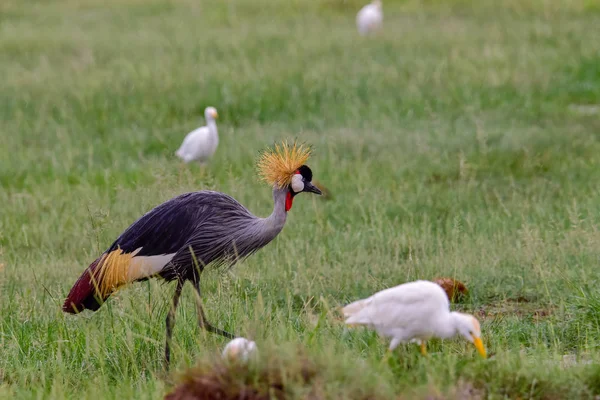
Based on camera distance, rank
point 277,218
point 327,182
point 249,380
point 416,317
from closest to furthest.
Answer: point 249,380
point 416,317
point 277,218
point 327,182

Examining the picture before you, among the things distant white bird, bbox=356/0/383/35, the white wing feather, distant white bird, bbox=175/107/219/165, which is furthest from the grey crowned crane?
distant white bird, bbox=356/0/383/35

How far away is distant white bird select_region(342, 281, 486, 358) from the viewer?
4.14 meters

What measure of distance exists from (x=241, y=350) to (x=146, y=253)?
56.2 inches

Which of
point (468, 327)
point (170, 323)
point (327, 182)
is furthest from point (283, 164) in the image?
point (327, 182)

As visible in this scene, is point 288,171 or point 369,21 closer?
point 288,171

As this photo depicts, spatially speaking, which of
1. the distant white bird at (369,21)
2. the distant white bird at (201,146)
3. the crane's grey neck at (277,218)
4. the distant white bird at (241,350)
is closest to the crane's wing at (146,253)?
the crane's grey neck at (277,218)

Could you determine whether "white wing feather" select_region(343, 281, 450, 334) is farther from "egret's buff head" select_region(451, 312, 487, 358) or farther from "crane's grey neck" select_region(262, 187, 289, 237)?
"crane's grey neck" select_region(262, 187, 289, 237)

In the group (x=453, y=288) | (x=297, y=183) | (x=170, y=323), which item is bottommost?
(x=453, y=288)

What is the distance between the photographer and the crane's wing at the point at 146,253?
5152 millimetres

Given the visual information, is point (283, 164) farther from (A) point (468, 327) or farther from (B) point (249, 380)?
(B) point (249, 380)

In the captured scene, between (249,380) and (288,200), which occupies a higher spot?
(288,200)

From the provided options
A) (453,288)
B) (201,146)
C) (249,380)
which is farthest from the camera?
(201,146)

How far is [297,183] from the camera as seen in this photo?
5195 mm

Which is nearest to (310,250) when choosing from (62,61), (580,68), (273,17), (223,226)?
(223,226)
